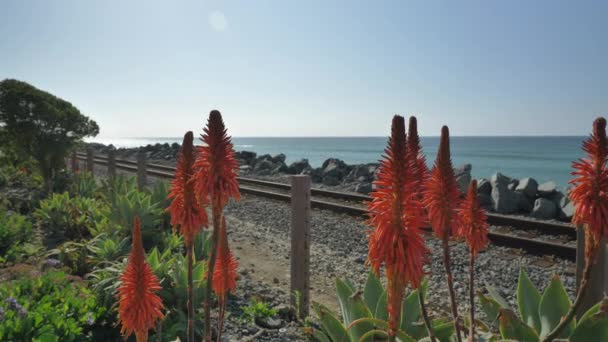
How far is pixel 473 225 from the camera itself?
2.20 m

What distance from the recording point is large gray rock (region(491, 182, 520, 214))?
13102mm

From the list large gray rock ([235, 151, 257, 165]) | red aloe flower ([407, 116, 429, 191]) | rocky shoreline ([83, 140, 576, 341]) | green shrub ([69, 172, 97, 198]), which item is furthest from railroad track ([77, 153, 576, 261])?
large gray rock ([235, 151, 257, 165])

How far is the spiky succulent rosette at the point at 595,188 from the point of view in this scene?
1643 mm

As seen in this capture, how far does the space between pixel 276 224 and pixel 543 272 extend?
242 inches

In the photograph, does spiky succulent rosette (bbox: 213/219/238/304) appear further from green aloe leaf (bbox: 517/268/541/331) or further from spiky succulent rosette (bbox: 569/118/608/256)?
green aloe leaf (bbox: 517/268/541/331)

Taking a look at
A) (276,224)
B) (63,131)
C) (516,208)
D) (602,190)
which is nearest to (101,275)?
(602,190)

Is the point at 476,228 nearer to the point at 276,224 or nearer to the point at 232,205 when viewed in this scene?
the point at 276,224

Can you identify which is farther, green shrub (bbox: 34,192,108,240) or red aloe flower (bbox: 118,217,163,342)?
green shrub (bbox: 34,192,108,240)

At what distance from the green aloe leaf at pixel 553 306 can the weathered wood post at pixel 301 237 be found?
9.04 ft

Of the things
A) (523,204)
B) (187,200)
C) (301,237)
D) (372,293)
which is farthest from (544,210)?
(187,200)

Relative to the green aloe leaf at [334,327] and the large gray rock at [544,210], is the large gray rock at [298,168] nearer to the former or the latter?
the large gray rock at [544,210]

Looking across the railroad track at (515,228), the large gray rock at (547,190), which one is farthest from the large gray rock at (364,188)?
the large gray rock at (547,190)

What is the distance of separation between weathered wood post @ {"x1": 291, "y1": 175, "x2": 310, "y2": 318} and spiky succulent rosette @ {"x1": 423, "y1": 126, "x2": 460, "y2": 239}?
132 inches

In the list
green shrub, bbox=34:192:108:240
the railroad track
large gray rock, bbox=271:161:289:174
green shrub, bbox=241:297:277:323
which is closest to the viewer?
green shrub, bbox=241:297:277:323
